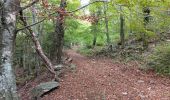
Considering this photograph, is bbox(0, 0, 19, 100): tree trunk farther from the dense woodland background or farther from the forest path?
the forest path

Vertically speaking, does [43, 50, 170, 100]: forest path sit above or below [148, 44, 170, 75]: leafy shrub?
below

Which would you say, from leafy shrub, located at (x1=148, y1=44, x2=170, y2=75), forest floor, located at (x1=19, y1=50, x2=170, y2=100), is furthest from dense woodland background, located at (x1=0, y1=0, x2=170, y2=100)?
forest floor, located at (x1=19, y1=50, x2=170, y2=100)

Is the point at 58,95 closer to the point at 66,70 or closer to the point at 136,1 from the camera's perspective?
the point at 66,70

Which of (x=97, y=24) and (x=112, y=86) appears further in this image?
(x=97, y=24)

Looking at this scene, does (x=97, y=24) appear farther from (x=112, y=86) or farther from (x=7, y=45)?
(x=7, y=45)

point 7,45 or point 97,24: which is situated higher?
point 97,24

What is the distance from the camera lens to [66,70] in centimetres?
1267

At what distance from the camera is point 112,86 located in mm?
9961

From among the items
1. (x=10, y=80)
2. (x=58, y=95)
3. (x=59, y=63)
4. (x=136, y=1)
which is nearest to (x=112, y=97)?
(x=58, y=95)

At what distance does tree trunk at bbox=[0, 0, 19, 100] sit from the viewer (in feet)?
19.9

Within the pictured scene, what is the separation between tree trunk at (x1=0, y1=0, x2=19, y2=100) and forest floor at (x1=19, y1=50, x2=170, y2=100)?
3.19 m

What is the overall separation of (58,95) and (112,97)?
1956mm

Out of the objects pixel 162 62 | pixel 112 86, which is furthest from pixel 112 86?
pixel 162 62

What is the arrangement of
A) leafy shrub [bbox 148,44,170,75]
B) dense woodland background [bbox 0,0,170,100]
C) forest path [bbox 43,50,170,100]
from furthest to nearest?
leafy shrub [bbox 148,44,170,75] < forest path [bbox 43,50,170,100] < dense woodland background [bbox 0,0,170,100]
